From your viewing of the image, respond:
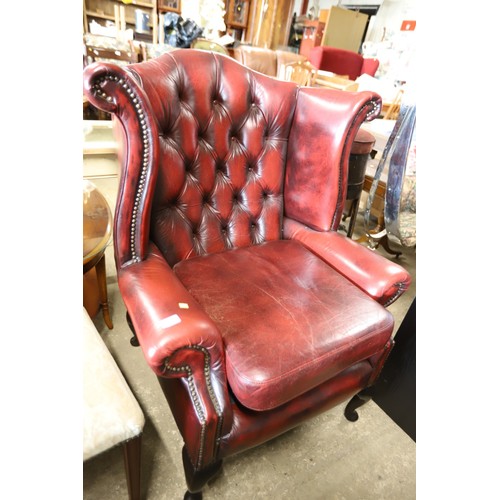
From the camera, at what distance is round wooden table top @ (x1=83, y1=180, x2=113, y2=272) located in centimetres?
110

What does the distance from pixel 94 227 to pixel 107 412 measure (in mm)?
715

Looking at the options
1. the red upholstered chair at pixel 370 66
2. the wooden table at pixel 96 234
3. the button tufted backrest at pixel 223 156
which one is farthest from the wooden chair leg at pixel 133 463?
the red upholstered chair at pixel 370 66

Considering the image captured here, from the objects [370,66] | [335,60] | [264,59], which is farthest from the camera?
[370,66]

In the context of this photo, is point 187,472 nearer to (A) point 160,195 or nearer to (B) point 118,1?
(A) point 160,195

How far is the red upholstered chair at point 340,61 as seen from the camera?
4871 mm

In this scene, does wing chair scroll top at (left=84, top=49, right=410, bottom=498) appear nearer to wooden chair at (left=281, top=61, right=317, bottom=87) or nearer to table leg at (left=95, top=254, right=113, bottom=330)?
table leg at (left=95, top=254, right=113, bottom=330)

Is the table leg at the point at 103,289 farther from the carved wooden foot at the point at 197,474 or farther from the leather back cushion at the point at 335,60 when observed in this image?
the leather back cushion at the point at 335,60

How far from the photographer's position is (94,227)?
4.00 ft

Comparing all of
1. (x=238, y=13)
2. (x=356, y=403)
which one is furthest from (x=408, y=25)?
(x=356, y=403)

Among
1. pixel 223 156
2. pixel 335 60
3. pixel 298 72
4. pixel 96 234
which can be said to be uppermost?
pixel 335 60

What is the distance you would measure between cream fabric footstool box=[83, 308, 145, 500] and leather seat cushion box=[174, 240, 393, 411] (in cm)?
25

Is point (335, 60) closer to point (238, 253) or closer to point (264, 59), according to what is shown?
point (264, 59)

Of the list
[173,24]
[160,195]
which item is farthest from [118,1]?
[160,195]

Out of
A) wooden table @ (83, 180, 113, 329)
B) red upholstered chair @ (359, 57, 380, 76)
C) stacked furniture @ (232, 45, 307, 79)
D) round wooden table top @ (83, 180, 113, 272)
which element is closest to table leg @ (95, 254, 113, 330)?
wooden table @ (83, 180, 113, 329)
